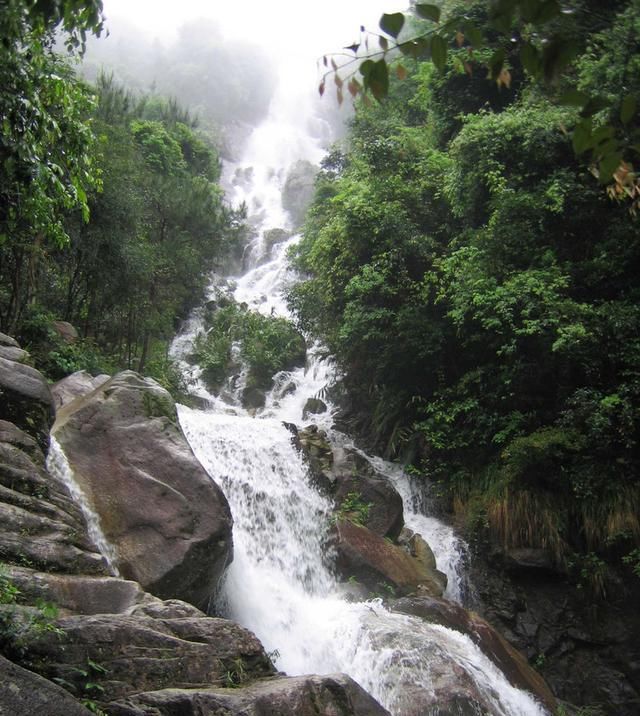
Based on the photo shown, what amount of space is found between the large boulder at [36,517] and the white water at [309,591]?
2.63 m

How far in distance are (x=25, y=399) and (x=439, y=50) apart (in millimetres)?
6021

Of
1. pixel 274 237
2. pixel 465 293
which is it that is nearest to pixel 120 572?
pixel 465 293

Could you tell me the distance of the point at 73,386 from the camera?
364 inches

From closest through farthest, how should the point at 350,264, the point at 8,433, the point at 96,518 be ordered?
the point at 8,433
the point at 96,518
the point at 350,264

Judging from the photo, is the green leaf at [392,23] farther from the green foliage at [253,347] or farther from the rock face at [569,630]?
the green foliage at [253,347]

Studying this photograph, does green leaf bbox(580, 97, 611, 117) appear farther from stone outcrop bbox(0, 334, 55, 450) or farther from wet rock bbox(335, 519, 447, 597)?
wet rock bbox(335, 519, 447, 597)

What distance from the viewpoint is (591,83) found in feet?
32.1

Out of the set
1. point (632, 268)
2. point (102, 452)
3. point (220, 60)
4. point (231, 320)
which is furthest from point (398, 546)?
point (220, 60)

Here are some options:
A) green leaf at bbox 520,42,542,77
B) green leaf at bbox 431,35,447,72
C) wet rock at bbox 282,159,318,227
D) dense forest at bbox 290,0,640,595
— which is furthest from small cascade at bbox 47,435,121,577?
wet rock at bbox 282,159,318,227

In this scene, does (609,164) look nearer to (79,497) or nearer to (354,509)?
(79,497)

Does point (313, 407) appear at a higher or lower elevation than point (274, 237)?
lower

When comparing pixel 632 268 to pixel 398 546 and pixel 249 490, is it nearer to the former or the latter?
pixel 398 546

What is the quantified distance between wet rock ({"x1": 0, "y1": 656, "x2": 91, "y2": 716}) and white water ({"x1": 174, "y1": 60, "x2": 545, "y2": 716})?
4032 mm

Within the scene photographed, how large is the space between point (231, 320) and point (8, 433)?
15.6 metres
